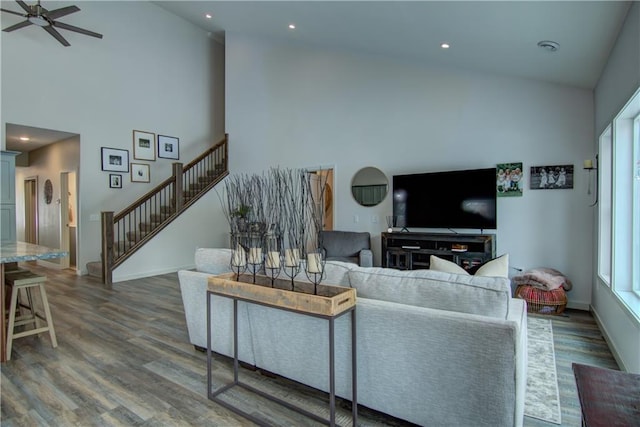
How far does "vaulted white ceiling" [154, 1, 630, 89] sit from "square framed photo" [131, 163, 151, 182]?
351cm

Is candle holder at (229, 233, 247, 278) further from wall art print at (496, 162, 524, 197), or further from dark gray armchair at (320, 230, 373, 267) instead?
wall art print at (496, 162, 524, 197)

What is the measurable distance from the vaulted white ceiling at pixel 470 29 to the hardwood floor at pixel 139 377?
2742mm

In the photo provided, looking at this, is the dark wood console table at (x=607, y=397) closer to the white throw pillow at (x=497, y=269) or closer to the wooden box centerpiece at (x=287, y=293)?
the wooden box centerpiece at (x=287, y=293)

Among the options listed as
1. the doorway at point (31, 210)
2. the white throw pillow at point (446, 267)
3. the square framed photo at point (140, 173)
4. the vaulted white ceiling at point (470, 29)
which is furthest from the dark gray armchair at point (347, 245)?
the doorway at point (31, 210)

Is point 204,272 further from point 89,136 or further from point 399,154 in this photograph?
point 89,136

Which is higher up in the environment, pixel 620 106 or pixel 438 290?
pixel 620 106

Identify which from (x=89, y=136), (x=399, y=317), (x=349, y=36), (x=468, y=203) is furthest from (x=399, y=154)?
(x=89, y=136)

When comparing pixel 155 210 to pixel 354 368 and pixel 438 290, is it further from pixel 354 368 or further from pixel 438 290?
pixel 438 290

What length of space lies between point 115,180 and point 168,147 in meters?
1.36

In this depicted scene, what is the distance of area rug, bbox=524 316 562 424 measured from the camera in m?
2.19

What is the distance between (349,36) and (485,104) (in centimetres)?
223

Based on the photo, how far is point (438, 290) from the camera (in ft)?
6.23

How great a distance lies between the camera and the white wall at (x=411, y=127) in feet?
14.5

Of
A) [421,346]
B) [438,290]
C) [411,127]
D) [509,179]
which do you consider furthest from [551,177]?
[421,346]
